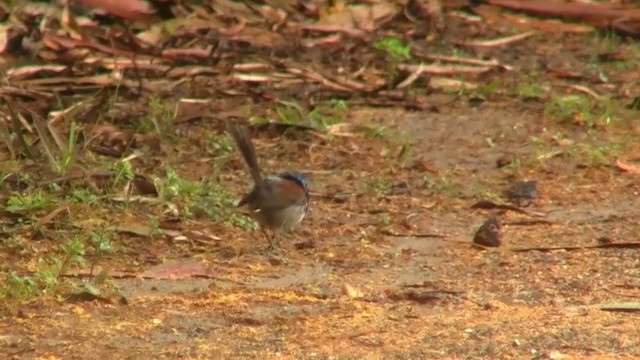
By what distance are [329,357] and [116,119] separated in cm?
363

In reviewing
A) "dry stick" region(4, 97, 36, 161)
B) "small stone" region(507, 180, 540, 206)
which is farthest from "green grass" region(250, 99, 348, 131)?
"dry stick" region(4, 97, 36, 161)

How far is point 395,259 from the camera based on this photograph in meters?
6.96

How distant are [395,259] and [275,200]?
0.57m

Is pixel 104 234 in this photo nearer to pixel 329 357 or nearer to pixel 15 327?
pixel 15 327

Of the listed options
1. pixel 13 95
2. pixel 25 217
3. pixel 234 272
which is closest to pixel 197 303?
pixel 234 272

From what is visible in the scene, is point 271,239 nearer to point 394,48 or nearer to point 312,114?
point 312,114

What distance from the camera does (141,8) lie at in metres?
10.3

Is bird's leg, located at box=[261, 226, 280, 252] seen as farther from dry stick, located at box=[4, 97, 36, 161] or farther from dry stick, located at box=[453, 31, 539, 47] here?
dry stick, located at box=[453, 31, 539, 47]

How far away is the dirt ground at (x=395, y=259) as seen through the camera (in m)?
5.64

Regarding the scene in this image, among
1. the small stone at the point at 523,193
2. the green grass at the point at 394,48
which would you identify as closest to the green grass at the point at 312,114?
the green grass at the point at 394,48

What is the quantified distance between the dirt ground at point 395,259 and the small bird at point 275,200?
5.1 inches

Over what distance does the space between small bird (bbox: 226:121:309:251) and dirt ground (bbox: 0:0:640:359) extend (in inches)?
5.1

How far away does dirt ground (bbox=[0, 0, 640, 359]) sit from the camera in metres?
5.64

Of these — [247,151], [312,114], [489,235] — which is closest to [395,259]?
[489,235]
